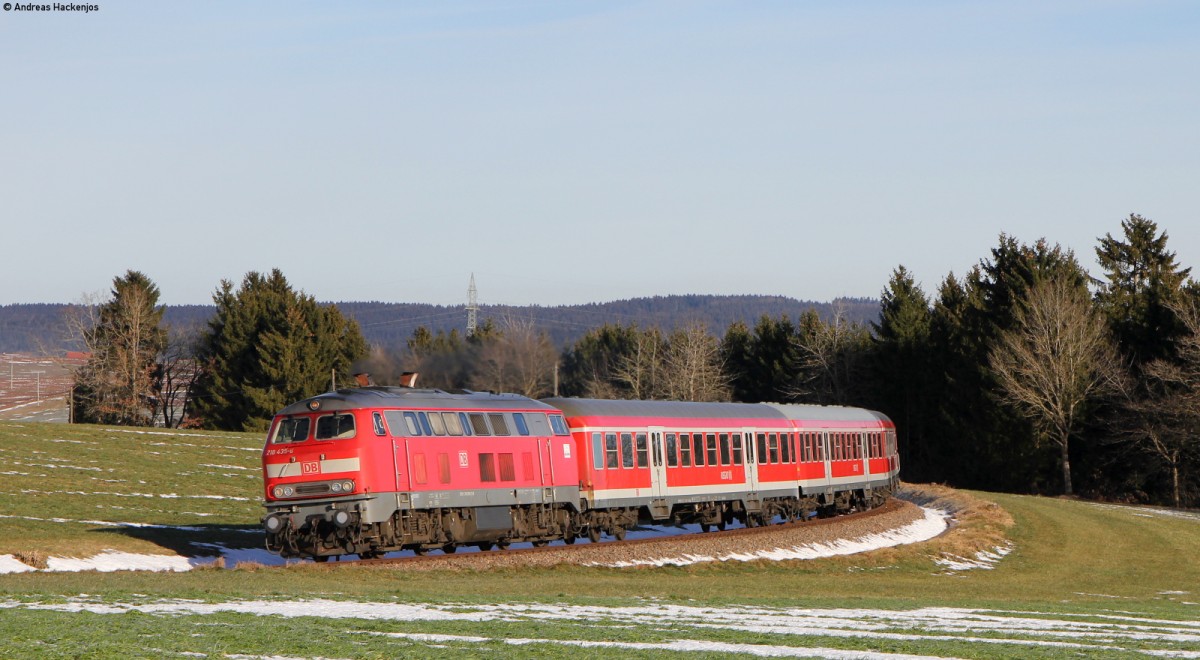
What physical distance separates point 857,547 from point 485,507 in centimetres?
1168

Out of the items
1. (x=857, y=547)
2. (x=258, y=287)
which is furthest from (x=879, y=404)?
(x=857, y=547)

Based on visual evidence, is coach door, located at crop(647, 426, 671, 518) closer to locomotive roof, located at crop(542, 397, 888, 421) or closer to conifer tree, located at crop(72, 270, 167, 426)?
locomotive roof, located at crop(542, 397, 888, 421)

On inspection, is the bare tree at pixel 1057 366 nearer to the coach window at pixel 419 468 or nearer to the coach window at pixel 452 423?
the coach window at pixel 452 423

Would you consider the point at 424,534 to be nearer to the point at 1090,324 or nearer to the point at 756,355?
the point at 1090,324

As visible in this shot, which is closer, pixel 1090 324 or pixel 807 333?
pixel 1090 324

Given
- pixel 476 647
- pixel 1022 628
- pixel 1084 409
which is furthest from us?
pixel 1084 409

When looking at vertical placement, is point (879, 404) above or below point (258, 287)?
below

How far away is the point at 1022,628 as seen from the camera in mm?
19750

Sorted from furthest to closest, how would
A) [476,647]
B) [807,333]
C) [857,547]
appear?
[807,333] < [857,547] < [476,647]

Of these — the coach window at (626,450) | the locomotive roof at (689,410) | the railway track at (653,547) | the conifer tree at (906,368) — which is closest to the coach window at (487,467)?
the railway track at (653,547)

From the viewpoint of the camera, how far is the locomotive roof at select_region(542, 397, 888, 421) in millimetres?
34594

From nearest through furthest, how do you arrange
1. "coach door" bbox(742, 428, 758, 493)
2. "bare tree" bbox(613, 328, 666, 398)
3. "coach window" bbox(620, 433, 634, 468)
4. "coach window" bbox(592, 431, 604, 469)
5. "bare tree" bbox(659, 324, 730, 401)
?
"coach window" bbox(592, 431, 604, 469), "coach window" bbox(620, 433, 634, 468), "coach door" bbox(742, 428, 758, 493), "bare tree" bbox(659, 324, 730, 401), "bare tree" bbox(613, 328, 666, 398)

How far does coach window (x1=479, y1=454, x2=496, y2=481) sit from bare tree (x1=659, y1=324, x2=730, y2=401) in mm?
62336

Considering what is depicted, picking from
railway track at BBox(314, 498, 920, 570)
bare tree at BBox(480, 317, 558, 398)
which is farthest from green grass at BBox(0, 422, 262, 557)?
bare tree at BBox(480, 317, 558, 398)
